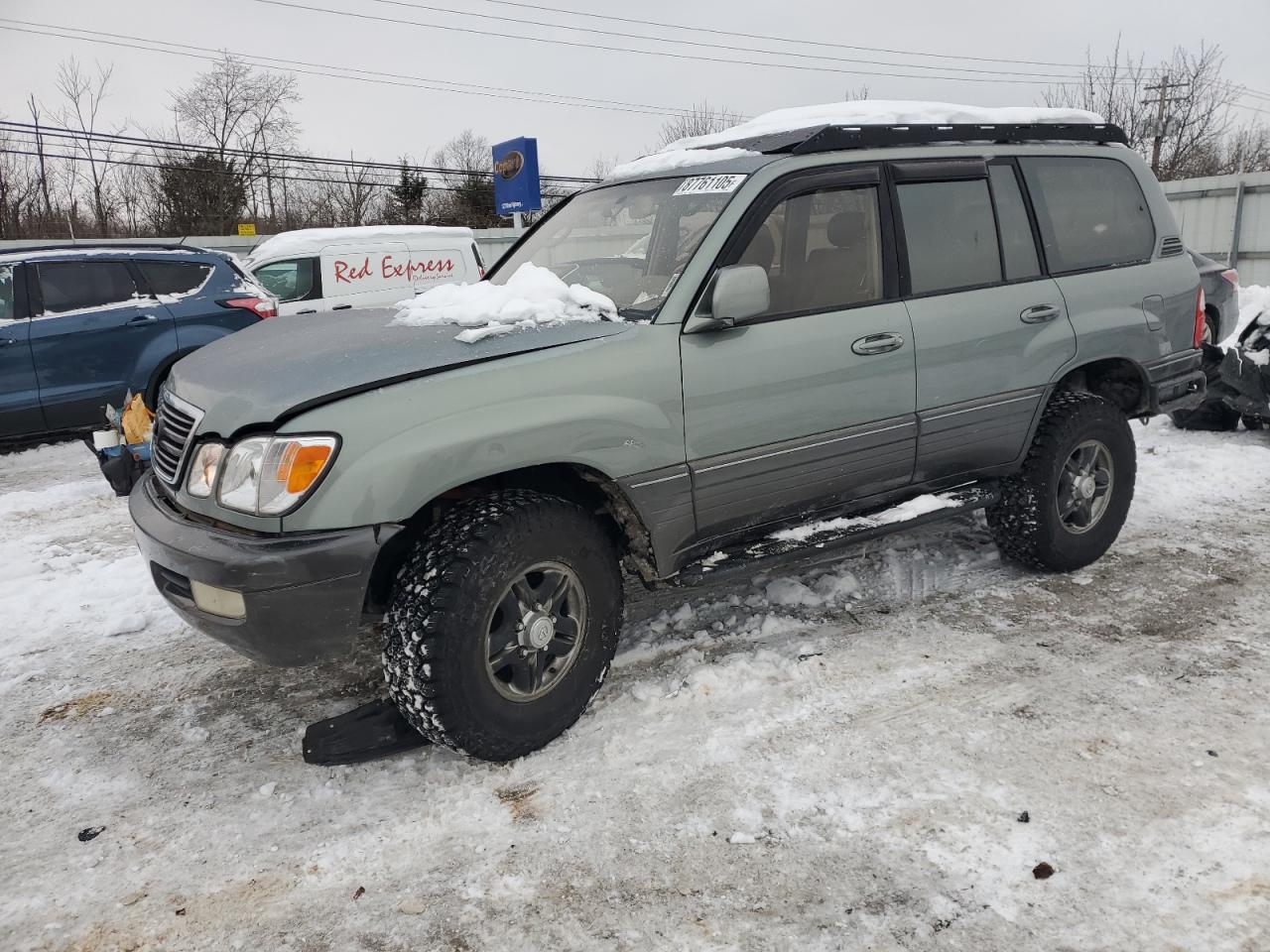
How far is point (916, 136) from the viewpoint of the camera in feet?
12.3

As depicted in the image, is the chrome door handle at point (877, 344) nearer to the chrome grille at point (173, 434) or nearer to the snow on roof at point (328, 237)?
the chrome grille at point (173, 434)

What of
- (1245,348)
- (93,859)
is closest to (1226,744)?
(93,859)

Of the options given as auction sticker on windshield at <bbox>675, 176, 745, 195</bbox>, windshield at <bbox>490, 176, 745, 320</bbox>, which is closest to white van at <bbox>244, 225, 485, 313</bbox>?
windshield at <bbox>490, 176, 745, 320</bbox>

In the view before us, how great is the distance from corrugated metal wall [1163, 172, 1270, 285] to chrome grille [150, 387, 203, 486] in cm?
1592

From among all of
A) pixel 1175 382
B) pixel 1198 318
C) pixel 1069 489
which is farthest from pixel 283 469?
pixel 1198 318

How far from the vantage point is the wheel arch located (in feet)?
9.32

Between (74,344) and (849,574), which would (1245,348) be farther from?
(74,344)

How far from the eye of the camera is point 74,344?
7.25 metres

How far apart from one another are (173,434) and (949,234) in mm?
3116

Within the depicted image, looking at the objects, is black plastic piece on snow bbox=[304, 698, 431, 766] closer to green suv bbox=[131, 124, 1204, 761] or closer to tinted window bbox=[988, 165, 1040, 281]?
green suv bbox=[131, 124, 1204, 761]

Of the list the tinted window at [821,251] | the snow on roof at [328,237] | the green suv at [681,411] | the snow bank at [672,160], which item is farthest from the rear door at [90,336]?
the tinted window at [821,251]

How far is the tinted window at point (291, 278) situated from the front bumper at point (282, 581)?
29.7 feet

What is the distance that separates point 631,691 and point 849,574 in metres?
1.50

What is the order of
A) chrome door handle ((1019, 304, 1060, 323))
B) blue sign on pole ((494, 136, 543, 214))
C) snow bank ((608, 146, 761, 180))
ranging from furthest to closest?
blue sign on pole ((494, 136, 543, 214)) → chrome door handle ((1019, 304, 1060, 323)) → snow bank ((608, 146, 761, 180))
